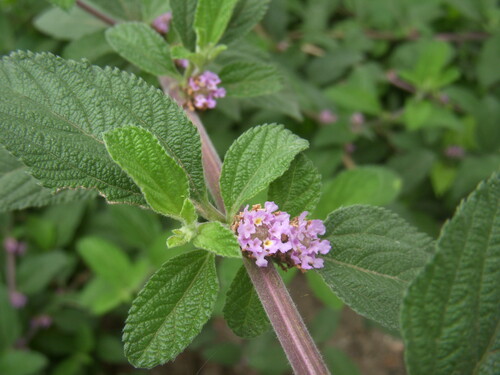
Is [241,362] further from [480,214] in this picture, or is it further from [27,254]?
[480,214]

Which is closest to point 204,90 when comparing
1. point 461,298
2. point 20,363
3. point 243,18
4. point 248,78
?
point 248,78

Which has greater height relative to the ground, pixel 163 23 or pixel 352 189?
pixel 163 23

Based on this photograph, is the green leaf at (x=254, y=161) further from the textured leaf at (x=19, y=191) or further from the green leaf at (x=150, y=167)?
the textured leaf at (x=19, y=191)

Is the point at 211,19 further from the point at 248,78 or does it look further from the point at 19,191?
the point at 19,191

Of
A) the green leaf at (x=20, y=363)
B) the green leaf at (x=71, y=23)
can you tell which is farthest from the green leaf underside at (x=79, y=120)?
the green leaf at (x=20, y=363)

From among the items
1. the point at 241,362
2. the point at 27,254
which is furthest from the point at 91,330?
the point at 241,362
